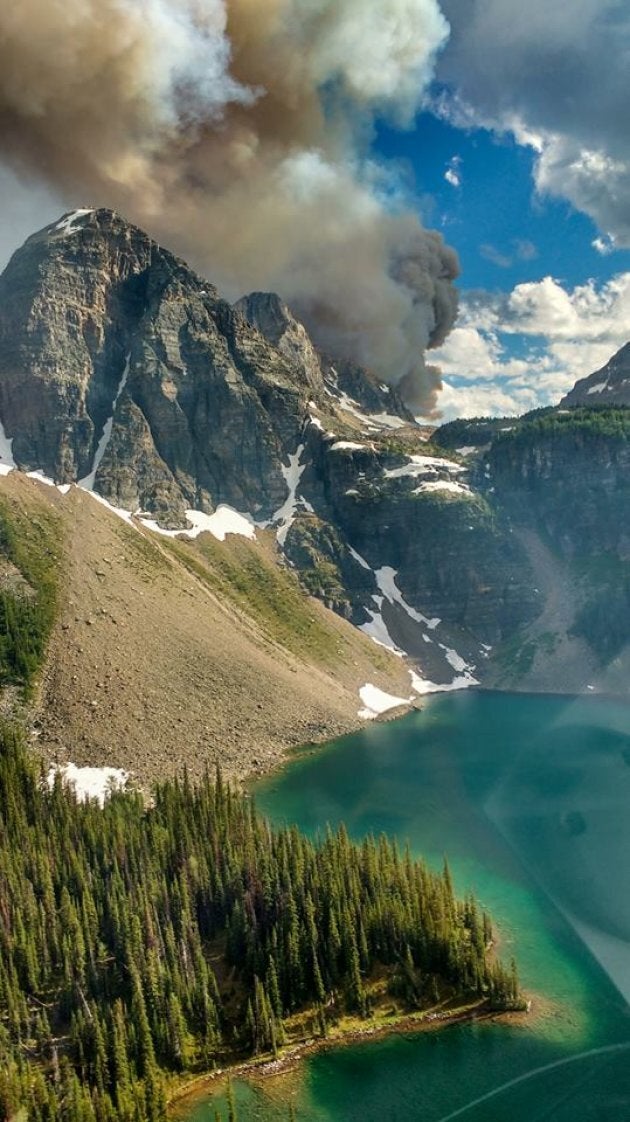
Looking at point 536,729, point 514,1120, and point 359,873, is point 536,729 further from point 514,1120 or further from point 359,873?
point 514,1120

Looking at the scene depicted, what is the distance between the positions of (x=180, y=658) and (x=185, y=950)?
258 feet

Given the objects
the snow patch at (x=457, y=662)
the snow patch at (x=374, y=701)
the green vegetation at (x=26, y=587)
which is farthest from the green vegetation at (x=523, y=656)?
the green vegetation at (x=26, y=587)

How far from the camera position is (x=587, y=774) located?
108 meters

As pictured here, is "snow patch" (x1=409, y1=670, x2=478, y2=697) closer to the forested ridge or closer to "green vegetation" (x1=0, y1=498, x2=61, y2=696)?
"green vegetation" (x1=0, y1=498, x2=61, y2=696)

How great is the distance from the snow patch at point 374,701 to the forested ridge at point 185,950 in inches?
2965

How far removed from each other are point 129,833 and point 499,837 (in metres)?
41.5

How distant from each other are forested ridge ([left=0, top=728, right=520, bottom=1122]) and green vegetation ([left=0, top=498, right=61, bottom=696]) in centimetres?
4373

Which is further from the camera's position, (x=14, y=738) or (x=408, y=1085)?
(x=14, y=738)

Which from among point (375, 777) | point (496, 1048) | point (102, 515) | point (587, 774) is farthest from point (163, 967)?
point (102, 515)

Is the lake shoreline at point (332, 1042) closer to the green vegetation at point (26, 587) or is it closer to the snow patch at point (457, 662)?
the green vegetation at point (26, 587)

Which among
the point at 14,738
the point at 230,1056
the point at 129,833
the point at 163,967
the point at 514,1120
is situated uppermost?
the point at 14,738

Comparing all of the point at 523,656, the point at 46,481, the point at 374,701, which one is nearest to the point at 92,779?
the point at 374,701

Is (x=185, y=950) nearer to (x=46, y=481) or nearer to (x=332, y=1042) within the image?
(x=332, y=1042)

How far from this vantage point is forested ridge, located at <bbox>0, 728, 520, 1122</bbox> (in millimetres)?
50312
